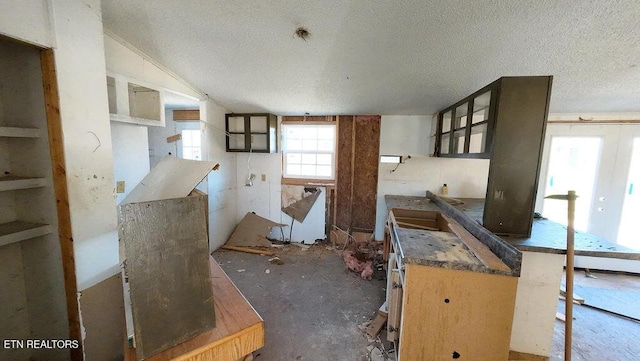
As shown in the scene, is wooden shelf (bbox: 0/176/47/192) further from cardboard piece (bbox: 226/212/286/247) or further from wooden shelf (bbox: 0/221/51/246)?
cardboard piece (bbox: 226/212/286/247)

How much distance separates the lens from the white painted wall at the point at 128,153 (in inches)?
81.4

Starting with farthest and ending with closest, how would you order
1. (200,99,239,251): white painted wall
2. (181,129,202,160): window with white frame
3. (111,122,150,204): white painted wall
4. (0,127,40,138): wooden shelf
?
1. (181,129,202,160): window with white frame
2. (200,99,239,251): white painted wall
3. (111,122,150,204): white painted wall
4. (0,127,40,138): wooden shelf

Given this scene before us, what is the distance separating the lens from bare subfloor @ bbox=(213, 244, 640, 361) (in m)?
1.78

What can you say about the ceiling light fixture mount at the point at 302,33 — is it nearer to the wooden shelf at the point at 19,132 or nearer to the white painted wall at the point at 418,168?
the wooden shelf at the point at 19,132

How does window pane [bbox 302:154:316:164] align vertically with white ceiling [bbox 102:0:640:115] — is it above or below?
below

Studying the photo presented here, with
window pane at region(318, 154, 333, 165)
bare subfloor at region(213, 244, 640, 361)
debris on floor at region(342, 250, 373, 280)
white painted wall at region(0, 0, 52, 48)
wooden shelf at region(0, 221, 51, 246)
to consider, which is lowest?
bare subfloor at region(213, 244, 640, 361)

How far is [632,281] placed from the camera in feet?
9.34

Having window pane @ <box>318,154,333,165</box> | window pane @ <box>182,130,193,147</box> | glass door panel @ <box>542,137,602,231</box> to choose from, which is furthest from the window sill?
glass door panel @ <box>542,137,602,231</box>

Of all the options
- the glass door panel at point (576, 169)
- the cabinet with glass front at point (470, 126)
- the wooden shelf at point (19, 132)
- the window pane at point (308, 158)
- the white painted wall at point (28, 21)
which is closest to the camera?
the white painted wall at point (28, 21)

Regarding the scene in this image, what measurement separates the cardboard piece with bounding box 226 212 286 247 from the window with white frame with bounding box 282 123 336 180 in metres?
0.90

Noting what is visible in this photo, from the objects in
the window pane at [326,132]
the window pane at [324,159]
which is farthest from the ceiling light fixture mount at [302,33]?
the window pane at [324,159]

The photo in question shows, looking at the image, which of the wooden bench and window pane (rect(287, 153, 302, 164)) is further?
window pane (rect(287, 153, 302, 164))

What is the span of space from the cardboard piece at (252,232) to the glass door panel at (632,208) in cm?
480

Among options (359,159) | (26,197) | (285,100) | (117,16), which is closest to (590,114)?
(359,159)
